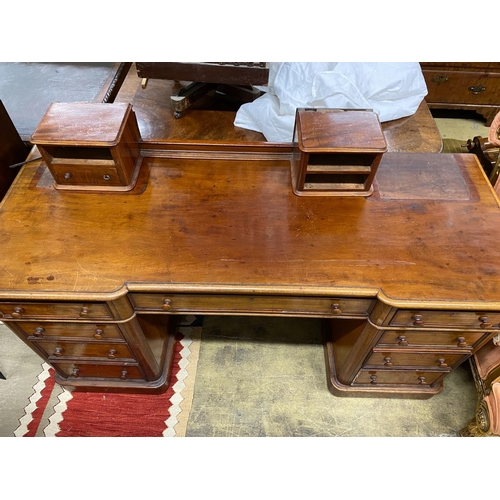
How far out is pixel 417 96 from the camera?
8.00 ft

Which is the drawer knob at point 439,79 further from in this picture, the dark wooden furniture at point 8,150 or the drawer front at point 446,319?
the dark wooden furniture at point 8,150

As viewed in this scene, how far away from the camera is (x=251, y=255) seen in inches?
54.9

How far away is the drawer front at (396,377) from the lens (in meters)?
1.88

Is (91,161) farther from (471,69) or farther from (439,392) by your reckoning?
(471,69)

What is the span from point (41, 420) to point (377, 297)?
2024mm

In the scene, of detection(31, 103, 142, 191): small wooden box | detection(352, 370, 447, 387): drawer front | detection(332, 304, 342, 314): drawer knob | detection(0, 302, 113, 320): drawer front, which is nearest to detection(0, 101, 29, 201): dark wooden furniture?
detection(31, 103, 142, 191): small wooden box

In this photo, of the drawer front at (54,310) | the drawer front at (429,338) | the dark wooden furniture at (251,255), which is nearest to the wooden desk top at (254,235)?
the dark wooden furniture at (251,255)

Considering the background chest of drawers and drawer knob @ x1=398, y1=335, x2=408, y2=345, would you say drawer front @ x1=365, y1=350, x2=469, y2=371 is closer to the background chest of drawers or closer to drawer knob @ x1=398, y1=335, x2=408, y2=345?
drawer knob @ x1=398, y1=335, x2=408, y2=345

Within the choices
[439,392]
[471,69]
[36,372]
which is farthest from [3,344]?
[471,69]

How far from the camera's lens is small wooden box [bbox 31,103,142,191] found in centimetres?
143

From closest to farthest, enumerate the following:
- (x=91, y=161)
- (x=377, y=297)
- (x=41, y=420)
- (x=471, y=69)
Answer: (x=377, y=297) → (x=91, y=161) → (x=41, y=420) → (x=471, y=69)

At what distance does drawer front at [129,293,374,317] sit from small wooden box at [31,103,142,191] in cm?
55

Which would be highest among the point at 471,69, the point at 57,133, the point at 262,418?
the point at 57,133

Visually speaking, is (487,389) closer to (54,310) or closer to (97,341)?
(97,341)
